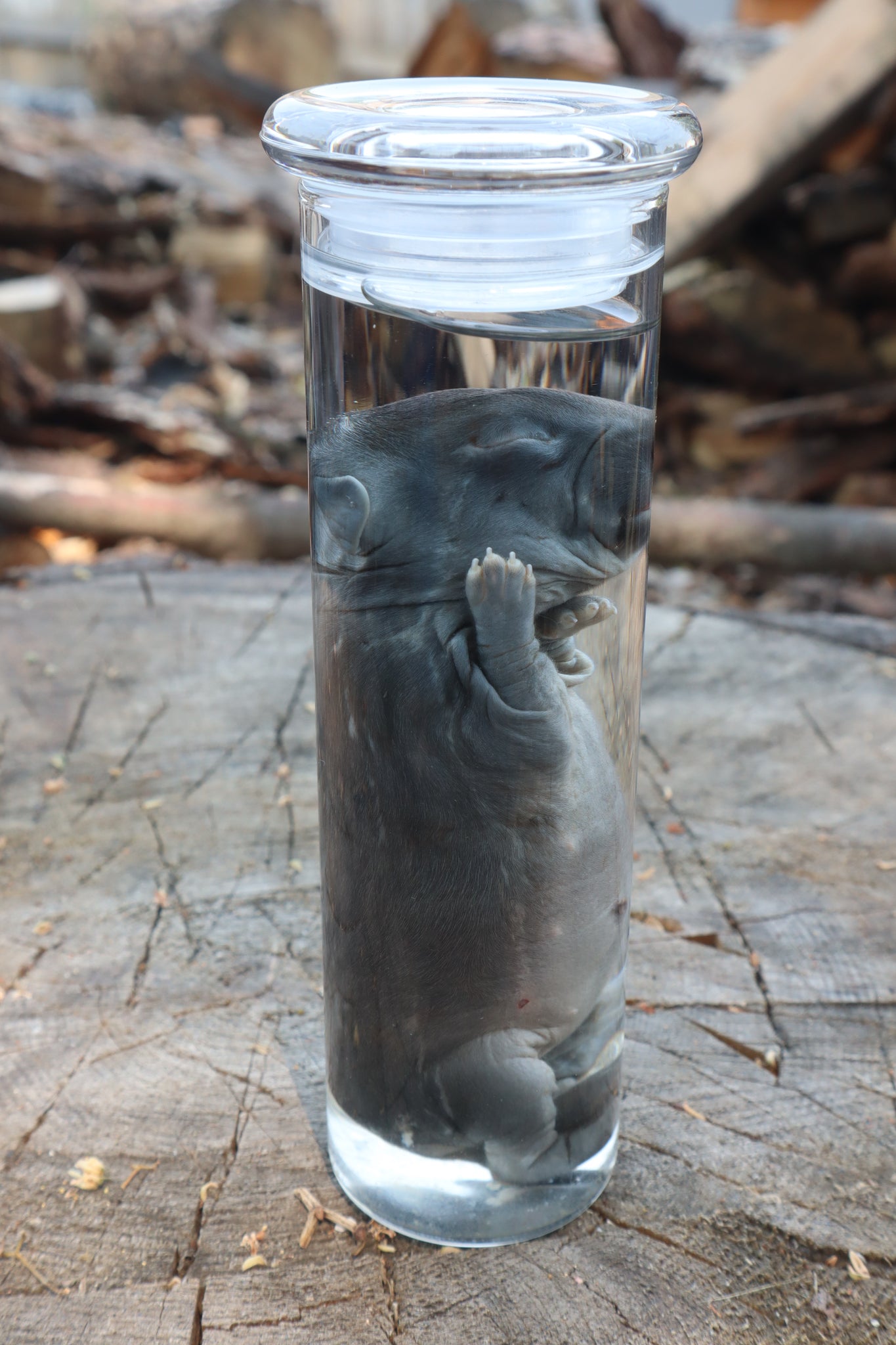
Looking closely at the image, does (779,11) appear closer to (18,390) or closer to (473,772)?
(18,390)

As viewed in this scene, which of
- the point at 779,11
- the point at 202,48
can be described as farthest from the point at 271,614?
the point at 202,48

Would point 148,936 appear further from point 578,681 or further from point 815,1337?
point 815,1337

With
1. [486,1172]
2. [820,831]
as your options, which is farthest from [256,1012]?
[820,831]

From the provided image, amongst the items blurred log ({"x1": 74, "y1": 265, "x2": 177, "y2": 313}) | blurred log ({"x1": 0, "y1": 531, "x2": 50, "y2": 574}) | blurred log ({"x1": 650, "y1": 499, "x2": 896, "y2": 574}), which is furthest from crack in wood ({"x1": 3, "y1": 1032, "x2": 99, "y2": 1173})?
blurred log ({"x1": 74, "y1": 265, "x2": 177, "y2": 313})

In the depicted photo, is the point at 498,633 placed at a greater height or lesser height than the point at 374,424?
lesser

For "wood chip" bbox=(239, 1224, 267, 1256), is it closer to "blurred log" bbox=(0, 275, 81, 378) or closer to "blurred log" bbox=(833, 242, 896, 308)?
"blurred log" bbox=(833, 242, 896, 308)

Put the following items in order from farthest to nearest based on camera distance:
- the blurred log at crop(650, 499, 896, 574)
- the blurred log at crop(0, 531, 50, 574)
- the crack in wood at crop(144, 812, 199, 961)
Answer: the blurred log at crop(0, 531, 50, 574), the blurred log at crop(650, 499, 896, 574), the crack in wood at crop(144, 812, 199, 961)
